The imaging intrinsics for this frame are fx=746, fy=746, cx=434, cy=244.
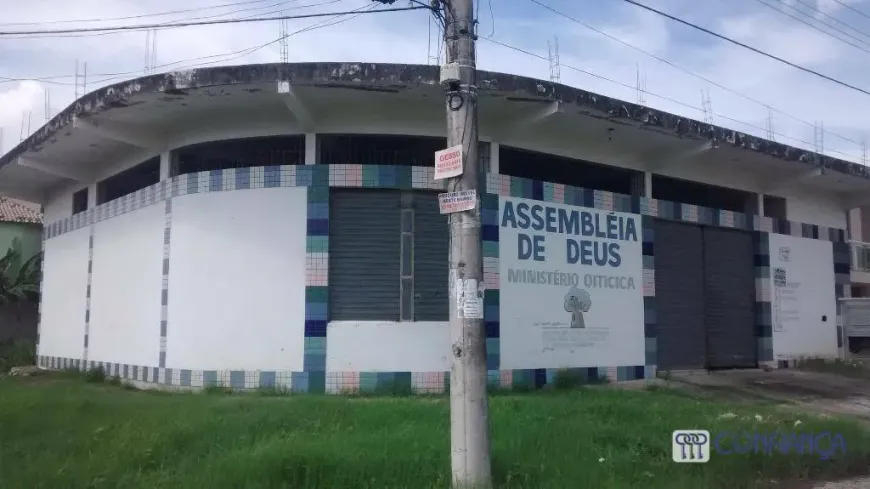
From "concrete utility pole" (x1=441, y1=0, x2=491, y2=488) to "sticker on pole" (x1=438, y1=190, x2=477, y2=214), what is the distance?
0.13 ft

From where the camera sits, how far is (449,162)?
6.14m

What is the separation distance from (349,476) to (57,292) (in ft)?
39.0

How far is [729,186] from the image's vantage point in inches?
582

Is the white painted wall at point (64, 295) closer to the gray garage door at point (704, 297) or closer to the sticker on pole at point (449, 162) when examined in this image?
the sticker on pole at point (449, 162)

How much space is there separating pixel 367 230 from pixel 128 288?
4.53 m

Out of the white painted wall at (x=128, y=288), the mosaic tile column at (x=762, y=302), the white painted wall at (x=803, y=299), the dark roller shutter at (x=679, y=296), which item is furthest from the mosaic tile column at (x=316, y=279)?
the white painted wall at (x=803, y=299)

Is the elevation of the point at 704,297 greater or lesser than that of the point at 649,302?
greater

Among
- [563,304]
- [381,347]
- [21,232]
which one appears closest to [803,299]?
[563,304]

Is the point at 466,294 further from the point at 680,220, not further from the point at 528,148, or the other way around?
the point at 680,220

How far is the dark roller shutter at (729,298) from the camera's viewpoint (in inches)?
555

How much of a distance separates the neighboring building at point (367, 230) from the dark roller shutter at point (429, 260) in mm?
32

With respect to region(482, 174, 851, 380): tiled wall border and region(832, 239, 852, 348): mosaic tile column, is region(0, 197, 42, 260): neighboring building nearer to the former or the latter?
region(482, 174, 851, 380): tiled wall border

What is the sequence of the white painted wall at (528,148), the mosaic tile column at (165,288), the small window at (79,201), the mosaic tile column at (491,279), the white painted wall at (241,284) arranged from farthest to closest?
1. the small window at (79,201)
2. the mosaic tile column at (165,288)
3. the white painted wall at (528,148)
4. the mosaic tile column at (491,279)
5. the white painted wall at (241,284)

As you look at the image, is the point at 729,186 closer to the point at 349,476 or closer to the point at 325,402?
the point at 325,402
